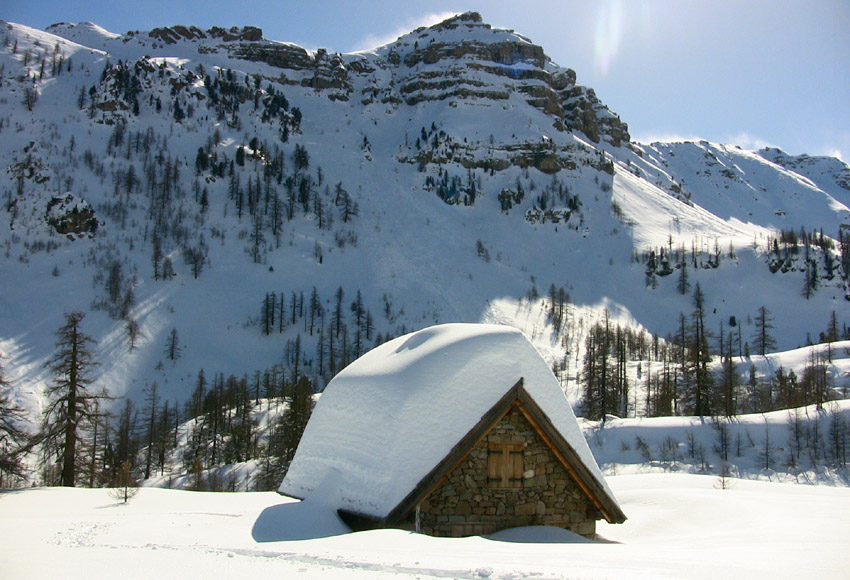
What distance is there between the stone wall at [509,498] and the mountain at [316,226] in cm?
5387

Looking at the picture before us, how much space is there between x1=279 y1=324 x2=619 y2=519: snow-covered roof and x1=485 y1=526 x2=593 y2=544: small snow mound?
5.35ft

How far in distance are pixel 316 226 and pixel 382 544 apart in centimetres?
10643

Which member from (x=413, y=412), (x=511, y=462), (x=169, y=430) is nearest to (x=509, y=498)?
(x=511, y=462)

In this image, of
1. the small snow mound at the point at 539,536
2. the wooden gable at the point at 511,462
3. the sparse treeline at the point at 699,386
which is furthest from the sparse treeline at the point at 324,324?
the small snow mound at the point at 539,536

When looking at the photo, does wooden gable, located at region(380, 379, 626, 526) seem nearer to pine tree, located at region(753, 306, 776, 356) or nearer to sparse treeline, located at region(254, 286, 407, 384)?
sparse treeline, located at region(254, 286, 407, 384)

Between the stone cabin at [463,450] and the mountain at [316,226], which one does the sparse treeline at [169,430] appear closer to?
the mountain at [316,226]

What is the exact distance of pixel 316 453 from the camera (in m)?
16.2

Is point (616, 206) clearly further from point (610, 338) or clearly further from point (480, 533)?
point (480, 533)

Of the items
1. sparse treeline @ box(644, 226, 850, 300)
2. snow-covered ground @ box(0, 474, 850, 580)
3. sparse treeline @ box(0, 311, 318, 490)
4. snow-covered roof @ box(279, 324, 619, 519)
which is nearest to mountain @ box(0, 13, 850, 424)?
sparse treeline @ box(644, 226, 850, 300)

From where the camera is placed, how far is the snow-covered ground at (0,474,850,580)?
7.57 m

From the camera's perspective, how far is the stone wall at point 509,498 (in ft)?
43.9

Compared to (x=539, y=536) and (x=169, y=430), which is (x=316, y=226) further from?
(x=539, y=536)

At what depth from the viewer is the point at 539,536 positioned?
43.9 ft

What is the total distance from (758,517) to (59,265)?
9412cm
